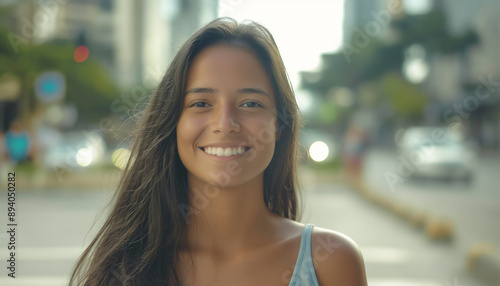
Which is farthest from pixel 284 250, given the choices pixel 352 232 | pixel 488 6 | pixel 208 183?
pixel 488 6

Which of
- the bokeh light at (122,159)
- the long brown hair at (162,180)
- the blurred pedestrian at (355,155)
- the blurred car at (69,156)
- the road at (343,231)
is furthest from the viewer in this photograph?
the blurred car at (69,156)

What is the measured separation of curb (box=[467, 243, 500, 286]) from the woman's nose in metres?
4.89

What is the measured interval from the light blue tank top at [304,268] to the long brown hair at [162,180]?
31cm

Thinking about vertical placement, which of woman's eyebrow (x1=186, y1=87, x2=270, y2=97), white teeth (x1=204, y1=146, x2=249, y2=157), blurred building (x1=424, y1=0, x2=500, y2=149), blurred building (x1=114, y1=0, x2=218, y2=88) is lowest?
white teeth (x1=204, y1=146, x2=249, y2=157)

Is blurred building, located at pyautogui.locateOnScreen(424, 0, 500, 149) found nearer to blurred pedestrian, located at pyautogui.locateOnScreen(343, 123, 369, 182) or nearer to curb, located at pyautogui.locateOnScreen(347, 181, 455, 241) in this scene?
blurred pedestrian, located at pyautogui.locateOnScreen(343, 123, 369, 182)

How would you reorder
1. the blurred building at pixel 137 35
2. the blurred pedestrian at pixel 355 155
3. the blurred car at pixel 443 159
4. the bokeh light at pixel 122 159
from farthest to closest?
the blurred building at pixel 137 35 < the blurred car at pixel 443 159 < the blurred pedestrian at pixel 355 155 < the bokeh light at pixel 122 159

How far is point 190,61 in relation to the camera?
176cm

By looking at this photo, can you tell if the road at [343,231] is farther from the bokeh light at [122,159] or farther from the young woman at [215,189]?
the young woman at [215,189]

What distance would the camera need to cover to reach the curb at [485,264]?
5902 mm

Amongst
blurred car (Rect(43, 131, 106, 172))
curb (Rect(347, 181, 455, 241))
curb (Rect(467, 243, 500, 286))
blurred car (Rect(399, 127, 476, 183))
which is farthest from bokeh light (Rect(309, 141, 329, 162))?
curb (Rect(467, 243, 500, 286))

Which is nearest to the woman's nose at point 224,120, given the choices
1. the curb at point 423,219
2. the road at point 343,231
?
the road at point 343,231

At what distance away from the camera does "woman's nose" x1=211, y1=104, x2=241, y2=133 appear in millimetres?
1644

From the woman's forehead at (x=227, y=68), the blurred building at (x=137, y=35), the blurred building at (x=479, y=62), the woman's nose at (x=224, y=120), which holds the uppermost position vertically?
the blurred building at (x=137, y=35)

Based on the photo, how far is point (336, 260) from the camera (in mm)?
1656
